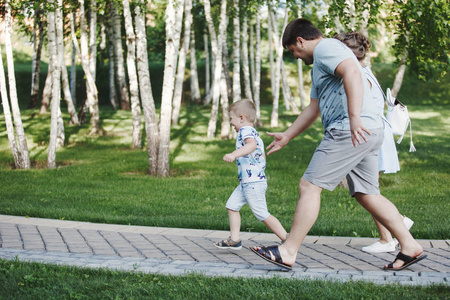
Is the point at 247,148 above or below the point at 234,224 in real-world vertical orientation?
above

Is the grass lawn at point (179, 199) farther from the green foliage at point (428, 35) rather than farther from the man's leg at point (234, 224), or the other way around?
the green foliage at point (428, 35)

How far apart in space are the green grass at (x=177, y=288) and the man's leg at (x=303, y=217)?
0.32 m

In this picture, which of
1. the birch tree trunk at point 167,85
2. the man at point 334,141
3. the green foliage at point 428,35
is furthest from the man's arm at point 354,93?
the birch tree trunk at point 167,85

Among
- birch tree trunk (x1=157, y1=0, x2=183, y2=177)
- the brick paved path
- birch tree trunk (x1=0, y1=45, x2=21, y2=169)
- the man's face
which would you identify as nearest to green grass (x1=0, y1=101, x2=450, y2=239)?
birch tree trunk (x1=0, y1=45, x2=21, y2=169)

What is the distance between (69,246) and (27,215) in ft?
6.88

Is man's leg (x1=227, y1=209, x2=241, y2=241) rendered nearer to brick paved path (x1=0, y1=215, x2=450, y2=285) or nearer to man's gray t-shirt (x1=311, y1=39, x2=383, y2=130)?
brick paved path (x1=0, y1=215, x2=450, y2=285)

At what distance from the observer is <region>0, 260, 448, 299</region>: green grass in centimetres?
380

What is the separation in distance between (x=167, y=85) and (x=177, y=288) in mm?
8098

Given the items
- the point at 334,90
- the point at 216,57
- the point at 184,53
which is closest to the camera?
the point at 334,90

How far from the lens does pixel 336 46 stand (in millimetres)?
4270

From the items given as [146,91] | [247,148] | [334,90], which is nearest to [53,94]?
[146,91]

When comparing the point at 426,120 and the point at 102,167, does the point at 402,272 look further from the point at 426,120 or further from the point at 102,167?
the point at 426,120

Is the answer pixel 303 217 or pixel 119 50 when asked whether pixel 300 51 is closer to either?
pixel 303 217

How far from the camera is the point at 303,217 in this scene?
4387 millimetres
